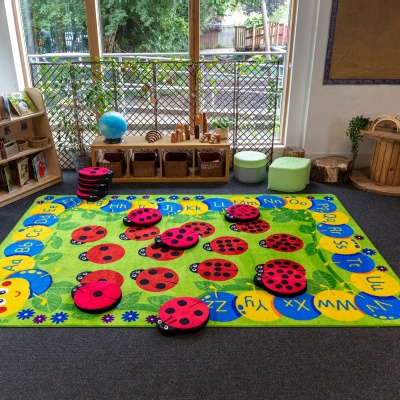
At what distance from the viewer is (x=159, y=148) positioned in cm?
431

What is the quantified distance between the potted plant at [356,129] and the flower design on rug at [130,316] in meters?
2.98

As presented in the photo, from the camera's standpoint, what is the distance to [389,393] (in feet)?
6.50

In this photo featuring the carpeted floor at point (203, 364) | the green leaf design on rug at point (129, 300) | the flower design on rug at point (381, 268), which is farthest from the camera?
the flower design on rug at point (381, 268)

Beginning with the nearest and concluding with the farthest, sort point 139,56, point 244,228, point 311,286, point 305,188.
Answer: point 311,286 → point 244,228 → point 305,188 → point 139,56

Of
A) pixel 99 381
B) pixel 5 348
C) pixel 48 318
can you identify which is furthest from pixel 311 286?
pixel 5 348

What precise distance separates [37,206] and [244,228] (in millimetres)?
1893

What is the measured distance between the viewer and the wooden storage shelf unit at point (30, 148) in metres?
3.96

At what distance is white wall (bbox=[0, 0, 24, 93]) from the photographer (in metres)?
4.28

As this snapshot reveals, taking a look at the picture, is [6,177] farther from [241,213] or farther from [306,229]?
[306,229]

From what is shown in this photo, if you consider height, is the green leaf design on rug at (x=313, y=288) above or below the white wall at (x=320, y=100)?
below

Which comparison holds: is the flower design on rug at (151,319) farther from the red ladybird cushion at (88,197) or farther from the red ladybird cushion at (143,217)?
the red ladybird cushion at (88,197)

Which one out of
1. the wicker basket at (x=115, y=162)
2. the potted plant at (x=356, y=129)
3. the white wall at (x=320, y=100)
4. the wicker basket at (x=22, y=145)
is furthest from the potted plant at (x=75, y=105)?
the potted plant at (x=356, y=129)

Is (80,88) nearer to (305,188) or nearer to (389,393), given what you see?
(305,188)

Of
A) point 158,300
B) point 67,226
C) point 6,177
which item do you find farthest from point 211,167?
point 158,300
